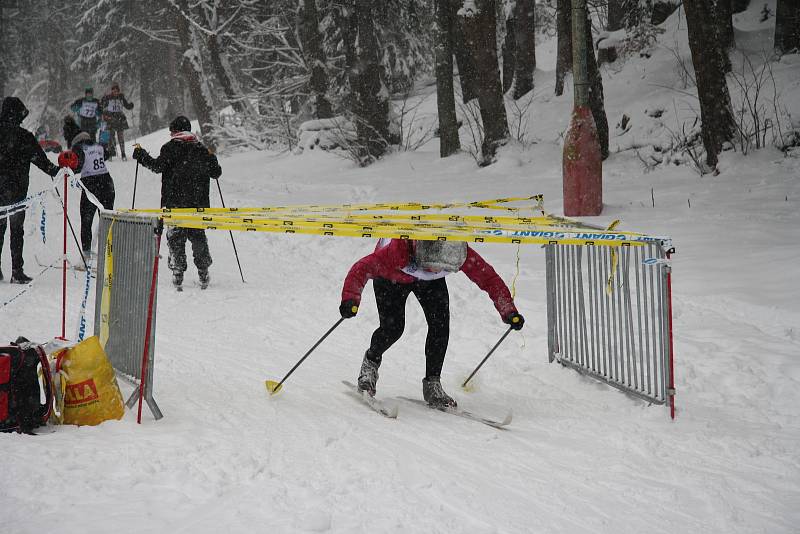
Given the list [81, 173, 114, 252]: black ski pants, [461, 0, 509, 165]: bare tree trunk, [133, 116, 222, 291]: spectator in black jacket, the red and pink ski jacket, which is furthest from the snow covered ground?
[461, 0, 509, 165]: bare tree trunk

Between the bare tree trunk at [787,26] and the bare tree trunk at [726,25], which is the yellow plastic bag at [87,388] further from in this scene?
the bare tree trunk at [726,25]

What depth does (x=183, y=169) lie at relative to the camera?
870 cm

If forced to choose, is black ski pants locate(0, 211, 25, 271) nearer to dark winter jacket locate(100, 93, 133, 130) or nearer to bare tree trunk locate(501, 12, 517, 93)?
dark winter jacket locate(100, 93, 133, 130)

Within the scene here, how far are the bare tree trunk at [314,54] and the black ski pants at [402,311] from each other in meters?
14.7

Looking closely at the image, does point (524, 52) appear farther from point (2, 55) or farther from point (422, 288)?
point (2, 55)

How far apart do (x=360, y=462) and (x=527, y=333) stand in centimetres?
334

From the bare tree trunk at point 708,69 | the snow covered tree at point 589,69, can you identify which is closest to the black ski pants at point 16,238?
the snow covered tree at point 589,69

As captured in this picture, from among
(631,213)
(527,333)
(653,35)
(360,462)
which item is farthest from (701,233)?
(653,35)

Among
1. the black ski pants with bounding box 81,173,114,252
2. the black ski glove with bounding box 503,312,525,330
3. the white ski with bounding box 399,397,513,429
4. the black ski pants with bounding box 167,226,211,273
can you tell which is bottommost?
the white ski with bounding box 399,397,513,429

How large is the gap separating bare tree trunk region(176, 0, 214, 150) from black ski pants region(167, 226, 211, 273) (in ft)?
45.9

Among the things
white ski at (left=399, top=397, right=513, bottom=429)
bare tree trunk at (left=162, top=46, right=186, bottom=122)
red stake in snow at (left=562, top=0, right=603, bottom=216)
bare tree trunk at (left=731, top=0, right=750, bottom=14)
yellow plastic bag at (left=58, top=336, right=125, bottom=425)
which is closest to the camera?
yellow plastic bag at (left=58, top=336, right=125, bottom=425)

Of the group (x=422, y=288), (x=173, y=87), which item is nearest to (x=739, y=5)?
(x=422, y=288)

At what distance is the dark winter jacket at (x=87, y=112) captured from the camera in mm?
18672

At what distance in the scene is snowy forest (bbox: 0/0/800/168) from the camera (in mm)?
11914
